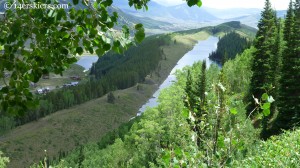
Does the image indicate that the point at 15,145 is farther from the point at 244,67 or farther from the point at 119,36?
the point at 119,36

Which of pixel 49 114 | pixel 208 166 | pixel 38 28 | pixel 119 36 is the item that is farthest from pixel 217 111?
pixel 49 114

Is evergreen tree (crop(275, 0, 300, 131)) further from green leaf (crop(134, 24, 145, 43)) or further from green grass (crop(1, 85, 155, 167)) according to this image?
green grass (crop(1, 85, 155, 167))

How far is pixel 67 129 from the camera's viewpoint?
117 m

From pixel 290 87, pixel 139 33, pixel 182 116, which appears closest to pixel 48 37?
pixel 139 33

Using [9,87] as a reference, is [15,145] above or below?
below

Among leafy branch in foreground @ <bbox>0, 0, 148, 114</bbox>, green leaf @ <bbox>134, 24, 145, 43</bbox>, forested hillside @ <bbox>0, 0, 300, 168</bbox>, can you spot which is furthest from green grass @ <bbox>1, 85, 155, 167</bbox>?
green leaf @ <bbox>134, 24, 145, 43</bbox>

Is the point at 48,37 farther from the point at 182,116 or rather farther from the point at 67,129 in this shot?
the point at 67,129

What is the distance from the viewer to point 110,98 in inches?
5723

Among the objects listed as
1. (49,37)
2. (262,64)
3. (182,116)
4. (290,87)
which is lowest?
(290,87)

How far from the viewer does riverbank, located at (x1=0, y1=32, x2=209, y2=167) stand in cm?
10025

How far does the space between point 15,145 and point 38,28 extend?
108847 mm

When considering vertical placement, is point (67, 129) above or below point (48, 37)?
below

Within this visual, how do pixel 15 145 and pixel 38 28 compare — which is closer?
pixel 38 28

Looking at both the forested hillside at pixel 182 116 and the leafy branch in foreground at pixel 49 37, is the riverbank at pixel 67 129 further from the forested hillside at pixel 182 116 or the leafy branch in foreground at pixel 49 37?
the leafy branch in foreground at pixel 49 37
